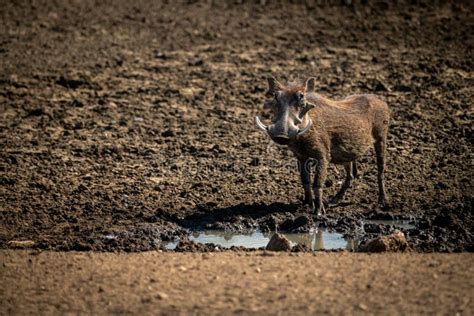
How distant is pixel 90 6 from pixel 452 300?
1095cm

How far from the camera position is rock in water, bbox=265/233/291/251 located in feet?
24.6

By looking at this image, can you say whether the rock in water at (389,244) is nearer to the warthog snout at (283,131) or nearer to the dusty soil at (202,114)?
the dusty soil at (202,114)

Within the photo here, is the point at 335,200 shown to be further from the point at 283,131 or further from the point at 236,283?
the point at 236,283

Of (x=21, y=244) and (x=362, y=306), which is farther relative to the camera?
(x=21, y=244)

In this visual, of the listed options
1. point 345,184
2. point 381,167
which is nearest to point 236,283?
point 345,184

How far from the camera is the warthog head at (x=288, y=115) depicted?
26.4 feet

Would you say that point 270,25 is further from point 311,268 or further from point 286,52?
point 311,268

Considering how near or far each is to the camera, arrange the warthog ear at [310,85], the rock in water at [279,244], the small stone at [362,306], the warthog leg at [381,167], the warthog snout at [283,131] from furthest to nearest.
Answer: the warthog leg at [381,167], the warthog ear at [310,85], the warthog snout at [283,131], the rock in water at [279,244], the small stone at [362,306]

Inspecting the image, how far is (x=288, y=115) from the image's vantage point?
8141 millimetres

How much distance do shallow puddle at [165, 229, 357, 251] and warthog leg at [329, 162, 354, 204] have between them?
712mm

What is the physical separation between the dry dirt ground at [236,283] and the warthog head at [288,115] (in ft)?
3.67

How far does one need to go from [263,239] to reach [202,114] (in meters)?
3.58

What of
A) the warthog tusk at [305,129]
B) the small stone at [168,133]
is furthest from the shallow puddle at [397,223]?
the small stone at [168,133]

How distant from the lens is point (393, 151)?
32.9 feet
